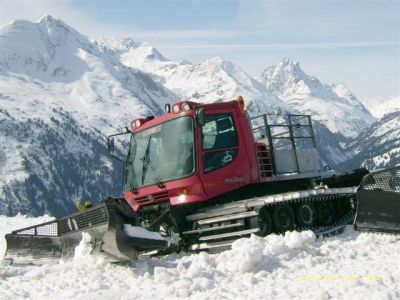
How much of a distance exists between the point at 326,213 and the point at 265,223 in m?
2.24

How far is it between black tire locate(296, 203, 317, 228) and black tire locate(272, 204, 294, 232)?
32 centimetres

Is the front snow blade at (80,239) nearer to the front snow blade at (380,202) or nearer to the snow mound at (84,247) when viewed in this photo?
the snow mound at (84,247)

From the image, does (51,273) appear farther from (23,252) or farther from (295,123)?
(295,123)

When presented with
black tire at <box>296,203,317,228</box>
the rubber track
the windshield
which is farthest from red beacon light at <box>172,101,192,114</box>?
black tire at <box>296,203,317,228</box>

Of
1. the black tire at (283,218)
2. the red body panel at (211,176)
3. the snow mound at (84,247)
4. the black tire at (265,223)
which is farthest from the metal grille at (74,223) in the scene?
the black tire at (283,218)

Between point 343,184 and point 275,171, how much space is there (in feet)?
7.52

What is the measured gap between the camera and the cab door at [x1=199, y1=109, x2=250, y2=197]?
11383 millimetres

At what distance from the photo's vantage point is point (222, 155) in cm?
1167

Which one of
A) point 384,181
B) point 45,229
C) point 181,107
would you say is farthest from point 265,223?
point 45,229

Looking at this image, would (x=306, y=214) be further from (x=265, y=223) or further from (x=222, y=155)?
(x=222, y=155)

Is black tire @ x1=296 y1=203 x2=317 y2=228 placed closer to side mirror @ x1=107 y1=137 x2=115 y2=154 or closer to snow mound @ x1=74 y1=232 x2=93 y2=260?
snow mound @ x1=74 y1=232 x2=93 y2=260

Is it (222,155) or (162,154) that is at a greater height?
(162,154)

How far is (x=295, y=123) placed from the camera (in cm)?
1419

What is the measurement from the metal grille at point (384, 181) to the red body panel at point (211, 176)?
8.56 ft
